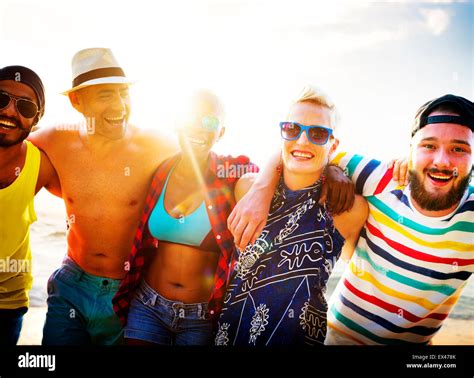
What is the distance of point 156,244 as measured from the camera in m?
2.26

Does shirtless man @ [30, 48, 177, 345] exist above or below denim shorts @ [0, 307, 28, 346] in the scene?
above

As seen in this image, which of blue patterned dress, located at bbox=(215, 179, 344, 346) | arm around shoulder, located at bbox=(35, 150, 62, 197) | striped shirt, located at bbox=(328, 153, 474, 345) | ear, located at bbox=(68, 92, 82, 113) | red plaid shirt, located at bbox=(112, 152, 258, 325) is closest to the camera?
blue patterned dress, located at bbox=(215, 179, 344, 346)

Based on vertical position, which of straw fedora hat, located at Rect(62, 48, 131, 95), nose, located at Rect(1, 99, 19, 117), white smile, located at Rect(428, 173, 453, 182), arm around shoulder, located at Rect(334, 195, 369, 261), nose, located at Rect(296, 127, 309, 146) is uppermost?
straw fedora hat, located at Rect(62, 48, 131, 95)

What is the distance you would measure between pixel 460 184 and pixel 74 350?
2053 millimetres

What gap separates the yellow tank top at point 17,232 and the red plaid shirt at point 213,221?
21.0 inches

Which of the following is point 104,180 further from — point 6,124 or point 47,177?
point 6,124

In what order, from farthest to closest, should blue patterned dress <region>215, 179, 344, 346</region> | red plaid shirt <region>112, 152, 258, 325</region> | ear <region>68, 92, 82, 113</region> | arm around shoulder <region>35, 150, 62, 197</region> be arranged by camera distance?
ear <region>68, 92, 82, 113</region> → arm around shoulder <region>35, 150, 62, 197</region> → red plaid shirt <region>112, 152, 258, 325</region> → blue patterned dress <region>215, 179, 344, 346</region>

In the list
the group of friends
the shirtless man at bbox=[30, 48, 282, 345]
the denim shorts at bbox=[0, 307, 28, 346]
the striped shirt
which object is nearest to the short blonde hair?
the group of friends

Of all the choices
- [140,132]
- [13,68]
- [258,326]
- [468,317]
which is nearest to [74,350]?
[258,326]

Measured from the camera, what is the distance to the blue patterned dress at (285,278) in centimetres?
194

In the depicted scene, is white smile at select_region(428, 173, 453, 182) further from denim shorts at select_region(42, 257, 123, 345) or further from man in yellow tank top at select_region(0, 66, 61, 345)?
man in yellow tank top at select_region(0, 66, 61, 345)

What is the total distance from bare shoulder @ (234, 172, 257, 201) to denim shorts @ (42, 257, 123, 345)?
0.89m

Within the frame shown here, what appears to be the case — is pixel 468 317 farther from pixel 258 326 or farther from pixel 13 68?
pixel 13 68

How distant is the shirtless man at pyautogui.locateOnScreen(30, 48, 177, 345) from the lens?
2383 mm
